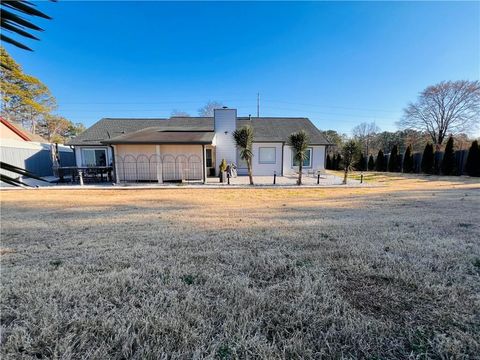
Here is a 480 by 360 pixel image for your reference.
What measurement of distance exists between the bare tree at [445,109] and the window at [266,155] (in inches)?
973

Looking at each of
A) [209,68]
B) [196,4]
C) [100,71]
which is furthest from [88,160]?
[209,68]

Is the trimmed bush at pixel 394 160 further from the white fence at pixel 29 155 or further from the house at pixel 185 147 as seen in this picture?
the white fence at pixel 29 155

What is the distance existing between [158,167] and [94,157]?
7689mm

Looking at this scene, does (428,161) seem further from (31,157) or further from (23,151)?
(31,157)

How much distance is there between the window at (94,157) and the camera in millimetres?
17234

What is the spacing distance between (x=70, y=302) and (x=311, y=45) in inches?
740

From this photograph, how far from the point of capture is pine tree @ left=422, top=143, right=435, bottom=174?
791 inches

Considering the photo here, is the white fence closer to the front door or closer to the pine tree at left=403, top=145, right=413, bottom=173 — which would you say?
the front door

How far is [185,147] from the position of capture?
46.6ft

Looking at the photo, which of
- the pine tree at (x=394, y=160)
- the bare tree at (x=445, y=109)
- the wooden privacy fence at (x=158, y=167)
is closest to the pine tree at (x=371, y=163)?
the pine tree at (x=394, y=160)

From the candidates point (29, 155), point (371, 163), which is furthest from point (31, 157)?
point (371, 163)

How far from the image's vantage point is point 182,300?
224 centimetres

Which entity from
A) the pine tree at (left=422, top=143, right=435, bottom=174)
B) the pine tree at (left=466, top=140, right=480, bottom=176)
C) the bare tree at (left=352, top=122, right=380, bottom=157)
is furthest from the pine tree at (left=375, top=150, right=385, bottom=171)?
the bare tree at (left=352, top=122, right=380, bottom=157)

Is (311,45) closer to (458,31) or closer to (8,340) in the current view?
(458,31)
